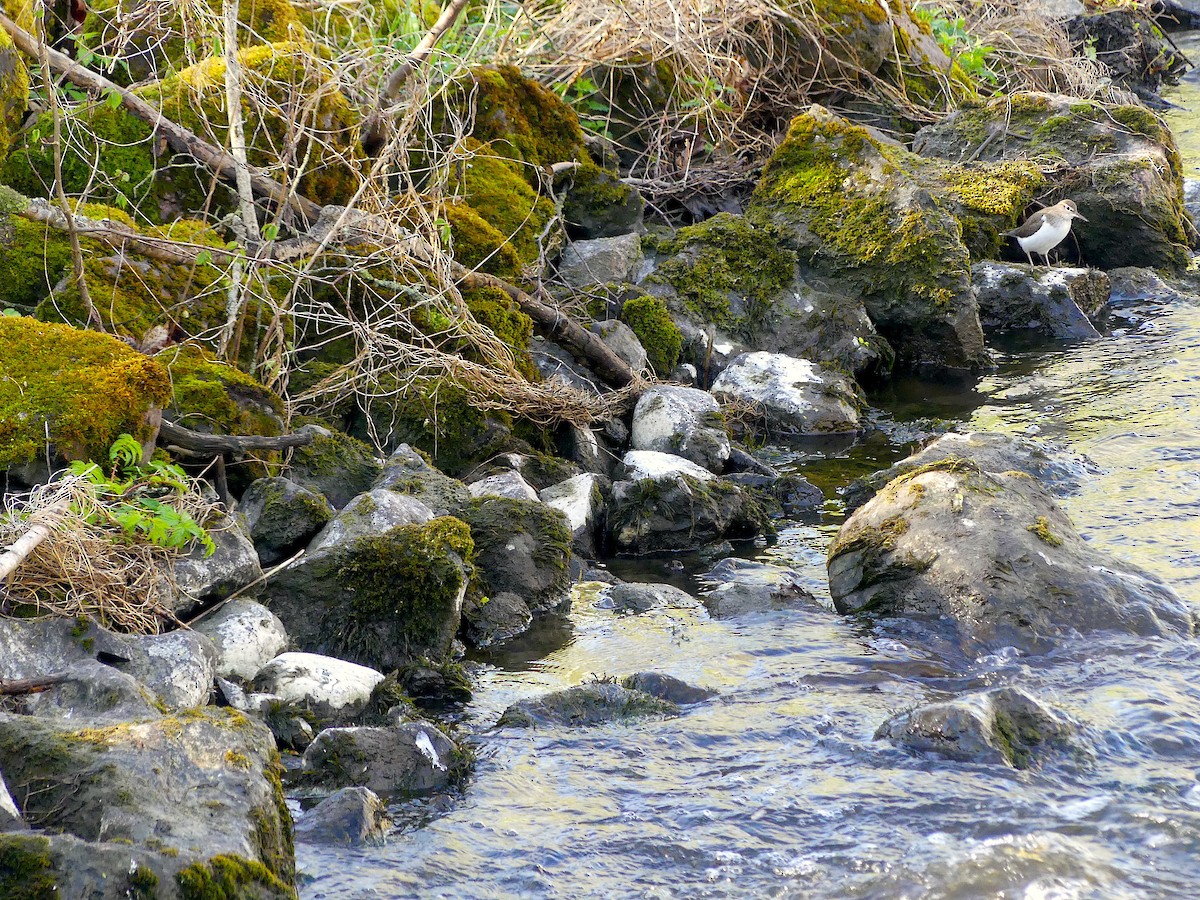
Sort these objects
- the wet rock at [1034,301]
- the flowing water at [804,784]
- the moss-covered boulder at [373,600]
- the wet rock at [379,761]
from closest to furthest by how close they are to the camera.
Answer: the flowing water at [804,784] < the wet rock at [379,761] < the moss-covered boulder at [373,600] < the wet rock at [1034,301]

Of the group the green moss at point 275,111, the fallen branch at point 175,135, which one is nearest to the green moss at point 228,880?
the fallen branch at point 175,135

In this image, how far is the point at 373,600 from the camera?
492cm

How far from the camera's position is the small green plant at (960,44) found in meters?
12.4

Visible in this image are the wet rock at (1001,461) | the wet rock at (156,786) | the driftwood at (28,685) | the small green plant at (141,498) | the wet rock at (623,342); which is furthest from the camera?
the wet rock at (623,342)

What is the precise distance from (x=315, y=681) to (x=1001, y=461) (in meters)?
3.88

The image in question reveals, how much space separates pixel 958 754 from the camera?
405 centimetres

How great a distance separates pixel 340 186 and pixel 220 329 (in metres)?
1.76

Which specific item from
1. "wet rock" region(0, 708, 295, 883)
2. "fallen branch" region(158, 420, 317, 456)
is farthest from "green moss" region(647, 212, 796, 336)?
"wet rock" region(0, 708, 295, 883)

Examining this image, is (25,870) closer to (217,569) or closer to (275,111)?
(217,569)

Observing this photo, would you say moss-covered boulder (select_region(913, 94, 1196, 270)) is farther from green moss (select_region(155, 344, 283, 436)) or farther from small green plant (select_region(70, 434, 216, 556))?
small green plant (select_region(70, 434, 216, 556))

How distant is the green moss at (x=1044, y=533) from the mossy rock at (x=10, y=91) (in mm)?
5681

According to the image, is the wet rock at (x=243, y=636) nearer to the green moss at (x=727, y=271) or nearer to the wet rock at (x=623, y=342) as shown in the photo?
the wet rock at (x=623, y=342)

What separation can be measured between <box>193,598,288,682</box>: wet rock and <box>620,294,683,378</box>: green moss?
384cm

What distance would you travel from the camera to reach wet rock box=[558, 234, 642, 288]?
8.30 m
